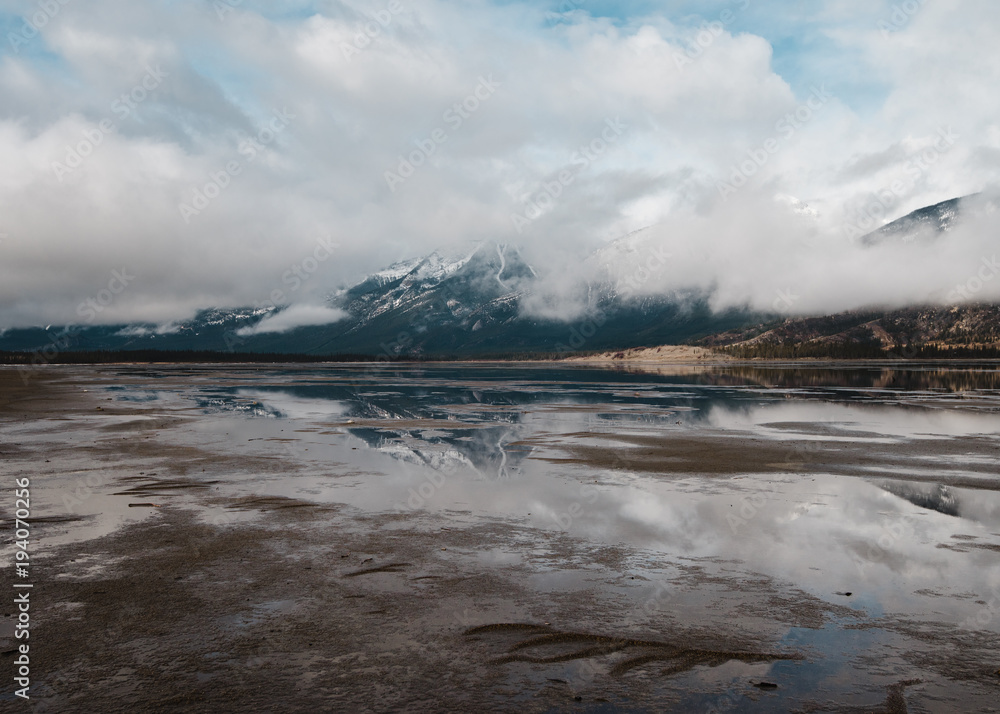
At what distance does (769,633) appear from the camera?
10.8m

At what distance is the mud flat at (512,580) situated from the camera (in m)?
9.02

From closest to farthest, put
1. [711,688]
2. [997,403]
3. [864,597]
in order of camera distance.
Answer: [711,688] < [864,597] < [997,403]

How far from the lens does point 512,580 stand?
1334 centimetres

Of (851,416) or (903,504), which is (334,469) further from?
(851,416)

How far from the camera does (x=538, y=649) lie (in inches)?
400

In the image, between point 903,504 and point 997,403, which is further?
point 997,403

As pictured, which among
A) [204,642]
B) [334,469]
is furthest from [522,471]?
[204,642]

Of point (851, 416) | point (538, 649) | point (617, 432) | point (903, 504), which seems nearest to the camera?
point (538, 649)

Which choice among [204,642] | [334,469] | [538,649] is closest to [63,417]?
[334,469]

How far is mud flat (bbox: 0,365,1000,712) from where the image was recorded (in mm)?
9016

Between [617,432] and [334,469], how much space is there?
61.3 ft

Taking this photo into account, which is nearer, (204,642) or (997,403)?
(204,642)

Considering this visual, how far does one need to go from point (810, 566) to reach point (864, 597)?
6.34 feet

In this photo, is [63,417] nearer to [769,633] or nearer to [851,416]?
[769,633]
